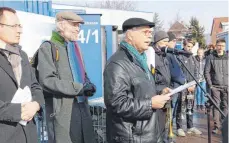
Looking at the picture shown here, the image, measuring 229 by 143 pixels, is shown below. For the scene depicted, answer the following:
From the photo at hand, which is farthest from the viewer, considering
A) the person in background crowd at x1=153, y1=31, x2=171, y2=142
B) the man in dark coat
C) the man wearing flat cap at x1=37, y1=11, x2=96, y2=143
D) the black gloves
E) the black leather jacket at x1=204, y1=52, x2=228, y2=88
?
the black leather jacket at x1=204, y1=52, x2=228, y2=88

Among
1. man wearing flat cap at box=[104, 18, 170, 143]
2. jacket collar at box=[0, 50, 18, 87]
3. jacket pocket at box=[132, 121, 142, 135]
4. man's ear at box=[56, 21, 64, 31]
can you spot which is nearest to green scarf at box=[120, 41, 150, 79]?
man wearing flat cap at box=[104, 18, 170, 143]

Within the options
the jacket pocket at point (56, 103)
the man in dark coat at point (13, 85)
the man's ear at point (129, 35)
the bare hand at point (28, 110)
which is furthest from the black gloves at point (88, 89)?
the man's ear at point (129, 35)

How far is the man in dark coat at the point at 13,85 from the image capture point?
2.56m

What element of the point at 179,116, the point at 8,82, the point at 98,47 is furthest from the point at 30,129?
the point at 179,116

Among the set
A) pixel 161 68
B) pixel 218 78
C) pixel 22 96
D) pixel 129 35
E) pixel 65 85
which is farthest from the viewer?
pixel 218 78

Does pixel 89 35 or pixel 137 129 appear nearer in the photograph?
pixel 137 129

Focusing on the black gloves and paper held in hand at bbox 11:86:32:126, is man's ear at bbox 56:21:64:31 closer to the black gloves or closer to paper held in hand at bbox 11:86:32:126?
the black gloves

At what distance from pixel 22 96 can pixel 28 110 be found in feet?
0.41

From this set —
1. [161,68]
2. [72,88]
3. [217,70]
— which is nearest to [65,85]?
[72,88]

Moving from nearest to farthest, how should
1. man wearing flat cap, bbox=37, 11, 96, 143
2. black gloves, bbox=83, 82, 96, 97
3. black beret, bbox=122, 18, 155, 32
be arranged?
black beret, bbox=122, 18, 155, 32 < man wearing flat cap, bbox=37, 11, 96, 143 < black gloves, bbox=83, 82, 96, 97

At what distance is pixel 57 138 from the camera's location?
3.28 metres

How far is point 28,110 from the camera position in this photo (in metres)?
2.66

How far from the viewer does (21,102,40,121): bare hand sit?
261cm

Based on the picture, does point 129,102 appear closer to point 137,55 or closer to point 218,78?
point 137,55
